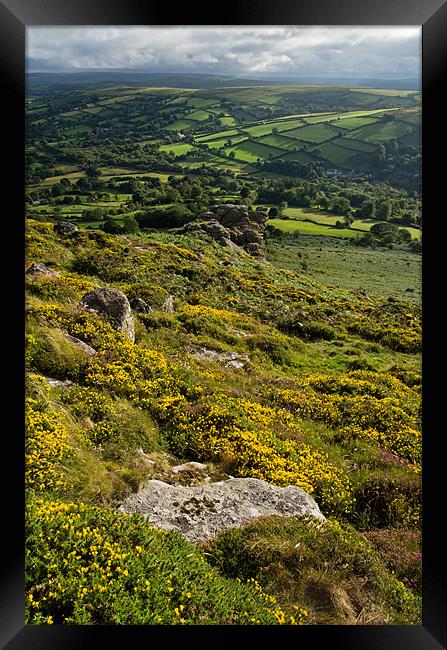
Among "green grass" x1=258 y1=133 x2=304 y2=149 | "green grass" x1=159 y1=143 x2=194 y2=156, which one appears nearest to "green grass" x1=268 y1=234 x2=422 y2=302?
"green grass" x1=258 y1=133 x2=304 y2=149

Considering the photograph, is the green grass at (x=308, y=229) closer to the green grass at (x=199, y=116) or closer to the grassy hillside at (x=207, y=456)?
the green grass at (x=199, y=116)

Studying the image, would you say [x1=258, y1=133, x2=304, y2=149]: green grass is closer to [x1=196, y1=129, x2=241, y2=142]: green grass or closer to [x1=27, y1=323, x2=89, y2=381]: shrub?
[x1=196, y1=129, x2=241, y2=142]: green grass

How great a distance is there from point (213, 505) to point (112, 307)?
517 cm

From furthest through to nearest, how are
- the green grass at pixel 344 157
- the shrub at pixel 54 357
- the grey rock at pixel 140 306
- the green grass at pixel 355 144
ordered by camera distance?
the green grass at pixel 355 144
the green grass at pixel 344 157
the grey rock at pixel 140 306
the shrub at pixel 54 357

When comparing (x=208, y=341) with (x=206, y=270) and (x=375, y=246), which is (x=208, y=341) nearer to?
(x=206, y=270)

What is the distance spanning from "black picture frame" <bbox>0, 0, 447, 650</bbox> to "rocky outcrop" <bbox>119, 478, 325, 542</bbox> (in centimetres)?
171

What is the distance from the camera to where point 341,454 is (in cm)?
838

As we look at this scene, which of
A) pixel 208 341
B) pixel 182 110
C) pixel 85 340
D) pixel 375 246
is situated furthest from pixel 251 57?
pixel 85 340

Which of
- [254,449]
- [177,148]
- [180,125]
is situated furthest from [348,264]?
[254,449]

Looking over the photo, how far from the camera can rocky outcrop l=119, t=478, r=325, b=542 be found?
Answer: 538 cm

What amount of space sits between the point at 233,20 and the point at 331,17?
0.86 meters
